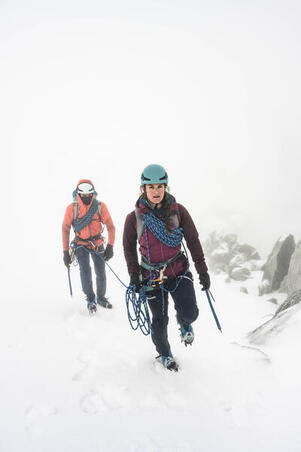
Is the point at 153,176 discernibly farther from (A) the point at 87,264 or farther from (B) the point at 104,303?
(B) the point at 104,303

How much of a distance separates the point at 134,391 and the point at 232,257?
23865 mm

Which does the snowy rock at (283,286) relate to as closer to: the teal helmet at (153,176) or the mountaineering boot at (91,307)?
the mountaineering boot at (91,307)

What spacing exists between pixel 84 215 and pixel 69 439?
4.30m

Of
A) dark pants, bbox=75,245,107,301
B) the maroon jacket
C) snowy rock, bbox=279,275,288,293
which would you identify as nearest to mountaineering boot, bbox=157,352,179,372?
the maroon jacket

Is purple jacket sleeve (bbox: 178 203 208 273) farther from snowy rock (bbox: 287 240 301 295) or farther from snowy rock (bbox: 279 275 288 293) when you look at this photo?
snowy rock (bbox: 279 275 288 293)

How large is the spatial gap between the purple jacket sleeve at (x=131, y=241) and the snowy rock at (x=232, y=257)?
63.0ft

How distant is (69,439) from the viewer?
2.94 meters

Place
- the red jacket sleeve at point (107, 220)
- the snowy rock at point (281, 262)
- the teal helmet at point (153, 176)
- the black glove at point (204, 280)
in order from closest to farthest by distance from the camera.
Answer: the teal helmet at point (153, 176)
the black glove at point (204, 280)
the red jacket sleeve at point (107, 220)
the snowy rock at point (281, 262)

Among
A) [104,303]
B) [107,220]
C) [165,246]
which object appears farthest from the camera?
[104,303]

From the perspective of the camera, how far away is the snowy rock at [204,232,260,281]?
22062 mm

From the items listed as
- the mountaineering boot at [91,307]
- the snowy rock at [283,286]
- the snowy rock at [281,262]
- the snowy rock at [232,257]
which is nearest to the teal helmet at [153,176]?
the mountaineering boot at [91,307]

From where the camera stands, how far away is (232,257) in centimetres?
2611

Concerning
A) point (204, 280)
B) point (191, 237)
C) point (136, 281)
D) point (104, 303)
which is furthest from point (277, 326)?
point (104, 303)

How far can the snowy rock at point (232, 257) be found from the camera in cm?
2206
